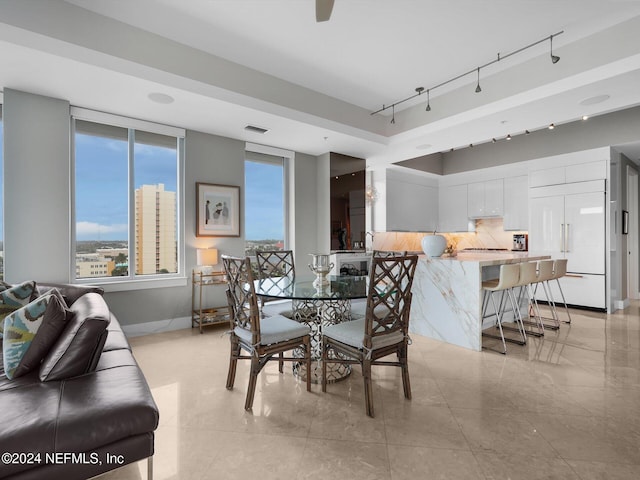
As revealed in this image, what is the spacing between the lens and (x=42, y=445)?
1.20 meters

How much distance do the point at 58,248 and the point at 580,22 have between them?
5.32 metres

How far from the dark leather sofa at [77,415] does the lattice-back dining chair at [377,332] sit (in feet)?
4.08

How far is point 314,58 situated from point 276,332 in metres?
2.71

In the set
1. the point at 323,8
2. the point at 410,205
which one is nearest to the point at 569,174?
the point at 410,205

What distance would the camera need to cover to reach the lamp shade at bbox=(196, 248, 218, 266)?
425cm

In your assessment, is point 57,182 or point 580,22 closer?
point 580,22

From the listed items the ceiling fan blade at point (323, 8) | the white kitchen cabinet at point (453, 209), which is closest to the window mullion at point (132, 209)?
the ceiling fan blade at point (323, 8)

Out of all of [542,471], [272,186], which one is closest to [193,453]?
[542,471]

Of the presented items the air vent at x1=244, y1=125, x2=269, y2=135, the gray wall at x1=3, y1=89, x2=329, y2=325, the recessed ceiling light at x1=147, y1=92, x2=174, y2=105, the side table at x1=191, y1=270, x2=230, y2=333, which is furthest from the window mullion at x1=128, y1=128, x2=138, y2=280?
the air vent at x1=244, y1=125, x2=269, y2=135

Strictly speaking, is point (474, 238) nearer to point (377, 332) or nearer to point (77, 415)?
point (377, 332)

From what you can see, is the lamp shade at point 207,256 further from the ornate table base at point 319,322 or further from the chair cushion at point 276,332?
the chair cushion at point 276,332

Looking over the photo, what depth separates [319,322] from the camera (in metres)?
2.79

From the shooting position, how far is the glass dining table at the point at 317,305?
97.9 inches

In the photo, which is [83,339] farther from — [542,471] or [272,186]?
[272,186]
